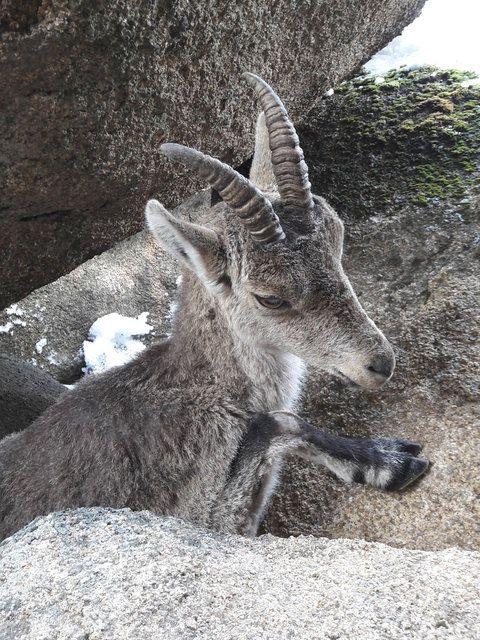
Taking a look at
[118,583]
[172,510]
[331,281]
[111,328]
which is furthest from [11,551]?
[111,328]

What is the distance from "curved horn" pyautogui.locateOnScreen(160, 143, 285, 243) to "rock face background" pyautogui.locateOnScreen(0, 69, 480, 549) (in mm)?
1727

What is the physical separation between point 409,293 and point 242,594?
336cm

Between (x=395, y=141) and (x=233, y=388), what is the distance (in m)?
3.49

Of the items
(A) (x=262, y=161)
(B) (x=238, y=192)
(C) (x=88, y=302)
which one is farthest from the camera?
(C) (x=88, y=302)

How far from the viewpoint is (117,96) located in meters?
4.43

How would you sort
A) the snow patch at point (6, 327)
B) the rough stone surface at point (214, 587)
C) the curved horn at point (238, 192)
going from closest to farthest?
the rough stone surface at point (214, 587) → the curved horn at point (238, 192) → the snow patch at point (6, 327)

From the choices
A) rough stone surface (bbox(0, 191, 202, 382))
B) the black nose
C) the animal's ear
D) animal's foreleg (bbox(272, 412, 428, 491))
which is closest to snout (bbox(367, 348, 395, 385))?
the black nose

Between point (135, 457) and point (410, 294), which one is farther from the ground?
point (135, 457)

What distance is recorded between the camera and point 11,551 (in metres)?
3.45

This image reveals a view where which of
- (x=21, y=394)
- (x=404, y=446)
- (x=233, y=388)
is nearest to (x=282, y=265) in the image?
(x=233, y=388)

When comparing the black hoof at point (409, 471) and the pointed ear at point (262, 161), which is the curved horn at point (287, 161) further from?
the black hoof at point (409, 471)

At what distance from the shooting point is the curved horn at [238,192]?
3842 millimetres

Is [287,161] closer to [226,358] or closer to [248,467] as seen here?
[226,358]

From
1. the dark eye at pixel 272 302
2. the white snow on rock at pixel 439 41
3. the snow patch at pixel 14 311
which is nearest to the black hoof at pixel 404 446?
the dark eye at pixel 272 302
